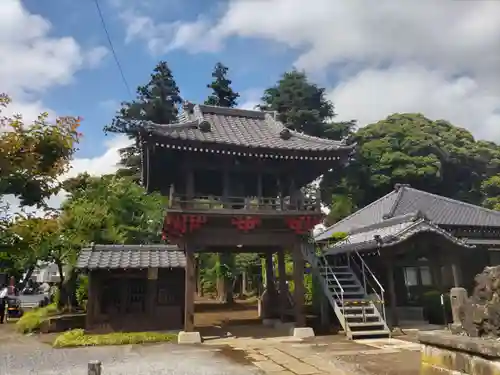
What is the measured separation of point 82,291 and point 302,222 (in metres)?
16.1

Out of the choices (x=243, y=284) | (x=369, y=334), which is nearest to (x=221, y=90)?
(x=243, y=284)

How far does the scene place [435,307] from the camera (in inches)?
698

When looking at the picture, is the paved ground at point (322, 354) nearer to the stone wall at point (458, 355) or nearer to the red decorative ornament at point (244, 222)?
the stone wall at point (458, 355)

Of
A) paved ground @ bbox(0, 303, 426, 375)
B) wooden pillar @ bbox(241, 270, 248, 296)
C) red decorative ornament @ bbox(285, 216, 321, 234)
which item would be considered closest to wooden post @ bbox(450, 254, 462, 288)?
paved ground @ bbox(0, 303, 426, 375)

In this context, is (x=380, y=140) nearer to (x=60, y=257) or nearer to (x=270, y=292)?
(x=270, y=292)

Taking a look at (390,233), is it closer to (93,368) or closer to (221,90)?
(93,368)

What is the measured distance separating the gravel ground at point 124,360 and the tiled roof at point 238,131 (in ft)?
24.0

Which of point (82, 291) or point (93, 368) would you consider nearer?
point (93, 368)

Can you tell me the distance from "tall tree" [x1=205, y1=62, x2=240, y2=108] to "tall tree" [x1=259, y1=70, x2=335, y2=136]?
480 centimetres

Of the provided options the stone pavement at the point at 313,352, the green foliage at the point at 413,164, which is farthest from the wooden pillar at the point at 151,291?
the green foliage at the point at 413,164

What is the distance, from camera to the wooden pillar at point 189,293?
47.7 feet

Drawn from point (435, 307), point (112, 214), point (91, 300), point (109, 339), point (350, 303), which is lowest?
point (109, 339)

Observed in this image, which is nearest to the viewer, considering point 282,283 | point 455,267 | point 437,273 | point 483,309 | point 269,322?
point 483,309

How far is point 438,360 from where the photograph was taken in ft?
22.9
